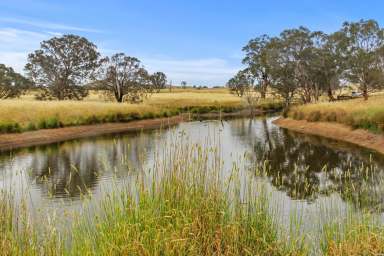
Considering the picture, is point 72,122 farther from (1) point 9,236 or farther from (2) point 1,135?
(1) point 9,236

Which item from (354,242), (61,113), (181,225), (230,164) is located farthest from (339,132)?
(181,225)

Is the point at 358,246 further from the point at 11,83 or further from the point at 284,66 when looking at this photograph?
the point at 11,83

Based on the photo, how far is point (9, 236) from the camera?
6996 mm

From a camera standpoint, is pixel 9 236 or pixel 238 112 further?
pixel 238 112

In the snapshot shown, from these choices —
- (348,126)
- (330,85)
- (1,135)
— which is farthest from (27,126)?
(330,85)

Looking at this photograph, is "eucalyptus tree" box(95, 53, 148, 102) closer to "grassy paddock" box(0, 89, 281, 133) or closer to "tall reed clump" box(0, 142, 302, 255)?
"grassy paddock" box(0, 89, 281, 133)

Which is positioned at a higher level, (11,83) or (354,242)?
(11,83)

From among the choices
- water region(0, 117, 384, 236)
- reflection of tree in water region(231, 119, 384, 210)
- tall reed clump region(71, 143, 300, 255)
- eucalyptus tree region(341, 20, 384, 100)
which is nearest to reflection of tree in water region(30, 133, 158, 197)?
water region(0, 117, 384, 236)

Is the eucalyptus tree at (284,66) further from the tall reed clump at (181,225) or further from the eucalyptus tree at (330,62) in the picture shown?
the tall reed clump at (181,225)

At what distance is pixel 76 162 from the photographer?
29.4 metres

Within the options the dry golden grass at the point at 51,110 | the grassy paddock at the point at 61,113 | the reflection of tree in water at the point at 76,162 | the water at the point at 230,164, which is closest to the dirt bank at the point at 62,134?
the grassy paddock at the point at 61,113

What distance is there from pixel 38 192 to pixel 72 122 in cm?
3186

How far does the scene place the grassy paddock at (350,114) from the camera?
33344 millimetres

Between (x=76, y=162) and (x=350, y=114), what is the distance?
2441 cm
